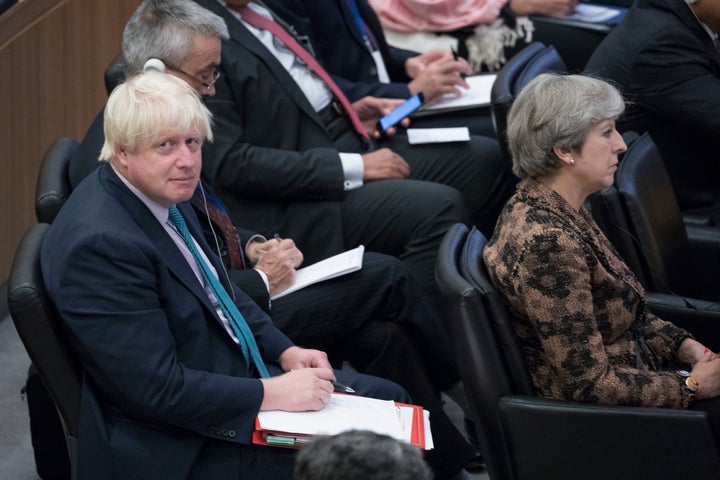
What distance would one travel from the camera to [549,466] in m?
2.34

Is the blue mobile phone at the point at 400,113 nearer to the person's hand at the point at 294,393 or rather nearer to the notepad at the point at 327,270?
the notepad at the point at 327,270

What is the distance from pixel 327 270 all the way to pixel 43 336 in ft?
3.33

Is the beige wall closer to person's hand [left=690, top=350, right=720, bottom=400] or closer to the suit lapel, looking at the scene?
the suit lapel

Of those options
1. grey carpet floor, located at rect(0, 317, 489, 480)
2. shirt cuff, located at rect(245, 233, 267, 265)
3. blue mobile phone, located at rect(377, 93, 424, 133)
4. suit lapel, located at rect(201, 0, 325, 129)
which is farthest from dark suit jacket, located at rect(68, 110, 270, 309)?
blue mobile phone, located at rect(377, 93, 424, 133)

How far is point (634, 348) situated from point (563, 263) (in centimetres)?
37

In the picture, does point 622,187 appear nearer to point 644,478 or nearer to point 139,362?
point 644,478

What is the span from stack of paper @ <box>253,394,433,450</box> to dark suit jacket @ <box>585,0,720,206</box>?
1.59 metres

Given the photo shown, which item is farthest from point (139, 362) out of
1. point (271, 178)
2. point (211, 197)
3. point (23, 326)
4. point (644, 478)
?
point (271, 178)

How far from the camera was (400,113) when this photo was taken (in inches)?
152

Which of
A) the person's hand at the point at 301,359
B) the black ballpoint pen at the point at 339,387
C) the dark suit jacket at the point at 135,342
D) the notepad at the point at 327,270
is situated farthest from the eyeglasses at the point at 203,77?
the black ballpoint pen at the point at 339,387

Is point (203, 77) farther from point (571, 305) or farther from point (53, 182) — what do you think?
point (571, 305)

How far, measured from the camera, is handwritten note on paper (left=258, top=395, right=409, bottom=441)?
7.18ft

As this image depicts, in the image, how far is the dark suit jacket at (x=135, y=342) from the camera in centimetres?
207

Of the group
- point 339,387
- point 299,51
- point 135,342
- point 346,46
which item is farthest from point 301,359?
point 346,46
